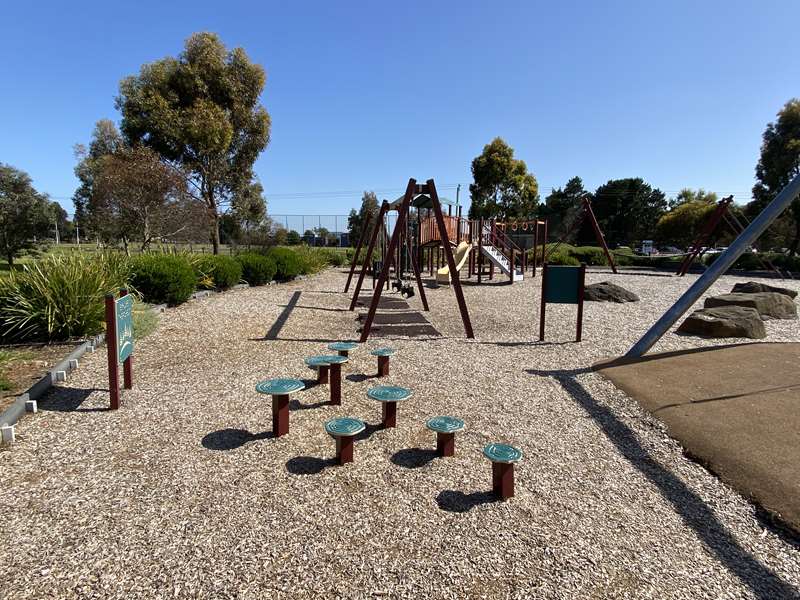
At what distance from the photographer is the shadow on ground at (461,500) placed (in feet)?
8.80

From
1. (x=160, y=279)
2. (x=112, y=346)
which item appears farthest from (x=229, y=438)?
(x=160, y=279)

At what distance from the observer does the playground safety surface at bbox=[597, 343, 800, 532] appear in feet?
9.95

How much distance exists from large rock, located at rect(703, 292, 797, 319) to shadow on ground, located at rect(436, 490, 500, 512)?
28.0ft

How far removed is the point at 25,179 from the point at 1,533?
2338 centimetres

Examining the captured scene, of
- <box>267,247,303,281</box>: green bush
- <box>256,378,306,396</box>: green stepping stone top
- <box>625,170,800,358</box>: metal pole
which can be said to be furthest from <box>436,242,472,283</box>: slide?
<box>256,378,306,396</box>: green stepping stone top

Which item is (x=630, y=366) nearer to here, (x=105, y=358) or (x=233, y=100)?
(x=105, y=358)

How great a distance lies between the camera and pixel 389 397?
141 inches

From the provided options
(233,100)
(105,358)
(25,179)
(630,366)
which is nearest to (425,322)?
(630,366)

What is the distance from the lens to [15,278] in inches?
255

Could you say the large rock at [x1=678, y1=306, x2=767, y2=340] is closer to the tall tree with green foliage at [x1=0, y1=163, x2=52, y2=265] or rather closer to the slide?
the slide

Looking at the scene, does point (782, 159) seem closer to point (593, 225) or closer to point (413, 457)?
point (593, 225)

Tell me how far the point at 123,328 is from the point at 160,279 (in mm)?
5334

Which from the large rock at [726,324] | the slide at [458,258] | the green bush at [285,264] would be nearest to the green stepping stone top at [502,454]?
the large rock at [726,324]

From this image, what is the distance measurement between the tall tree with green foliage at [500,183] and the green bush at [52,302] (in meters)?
26.2
